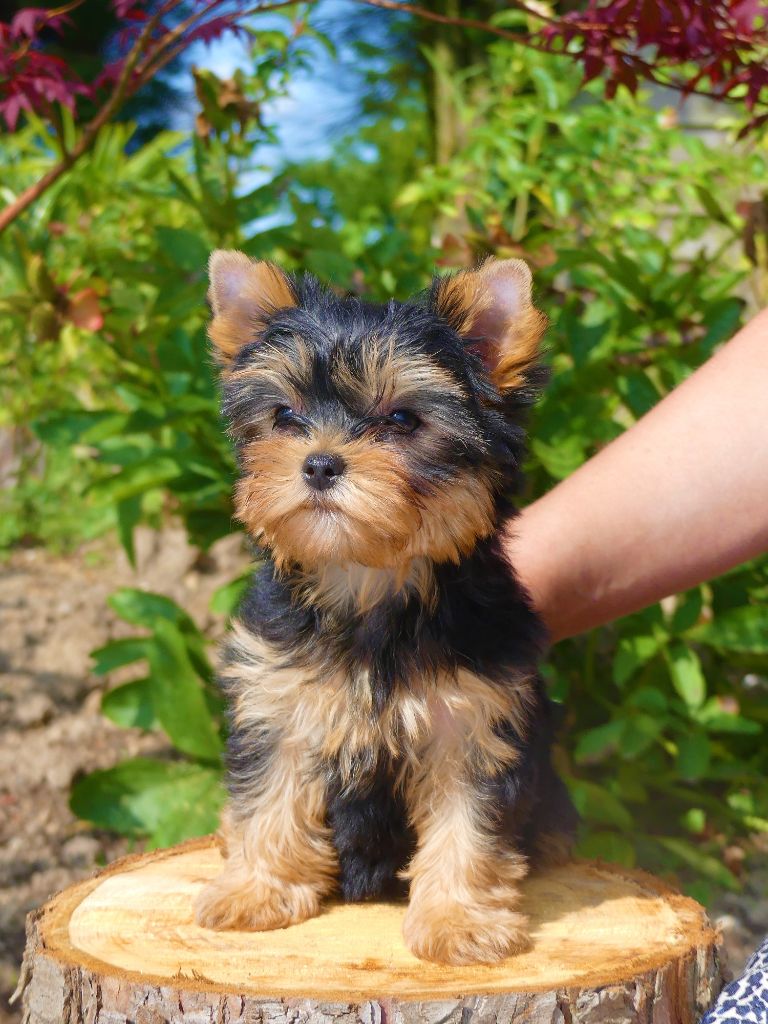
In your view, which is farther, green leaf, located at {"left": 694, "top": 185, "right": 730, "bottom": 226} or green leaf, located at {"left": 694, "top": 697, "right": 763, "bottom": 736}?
green leaf, located at {"left": 694, "top": 185, "right": 730, "bottom": 226}

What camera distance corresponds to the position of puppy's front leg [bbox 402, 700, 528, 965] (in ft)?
8.50

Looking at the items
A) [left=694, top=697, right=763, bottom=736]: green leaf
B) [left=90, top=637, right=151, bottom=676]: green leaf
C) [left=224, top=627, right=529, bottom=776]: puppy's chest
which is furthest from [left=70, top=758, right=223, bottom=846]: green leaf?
[left=694, top=697, right=763, bottom=736]: green leaf

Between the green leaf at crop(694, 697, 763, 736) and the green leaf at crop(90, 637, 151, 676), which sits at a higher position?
the green leaf at crop(90, 637, 151, 676)

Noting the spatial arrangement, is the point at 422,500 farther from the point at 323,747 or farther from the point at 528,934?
the point at 528,934

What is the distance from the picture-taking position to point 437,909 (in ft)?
8.66

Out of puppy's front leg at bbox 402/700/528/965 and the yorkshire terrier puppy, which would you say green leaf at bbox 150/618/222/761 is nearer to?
A: the yorkshire terrier puppy

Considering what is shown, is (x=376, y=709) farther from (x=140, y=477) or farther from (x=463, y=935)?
(x=140, y=477)

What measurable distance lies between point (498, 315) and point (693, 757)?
8.67ft

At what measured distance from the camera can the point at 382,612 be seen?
269cm

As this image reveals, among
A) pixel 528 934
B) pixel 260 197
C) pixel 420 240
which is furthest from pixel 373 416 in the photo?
pixel 420 240

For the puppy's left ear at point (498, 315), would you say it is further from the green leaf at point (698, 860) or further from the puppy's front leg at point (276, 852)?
the green leaf at point (698, 860)

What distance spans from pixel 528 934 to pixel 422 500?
3.77ft

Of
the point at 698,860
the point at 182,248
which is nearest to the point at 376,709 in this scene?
the point at 182,248

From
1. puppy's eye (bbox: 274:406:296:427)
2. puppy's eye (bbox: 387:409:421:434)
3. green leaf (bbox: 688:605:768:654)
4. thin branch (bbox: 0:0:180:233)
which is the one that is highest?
thin branch (bbox: 0:0:180:233)
